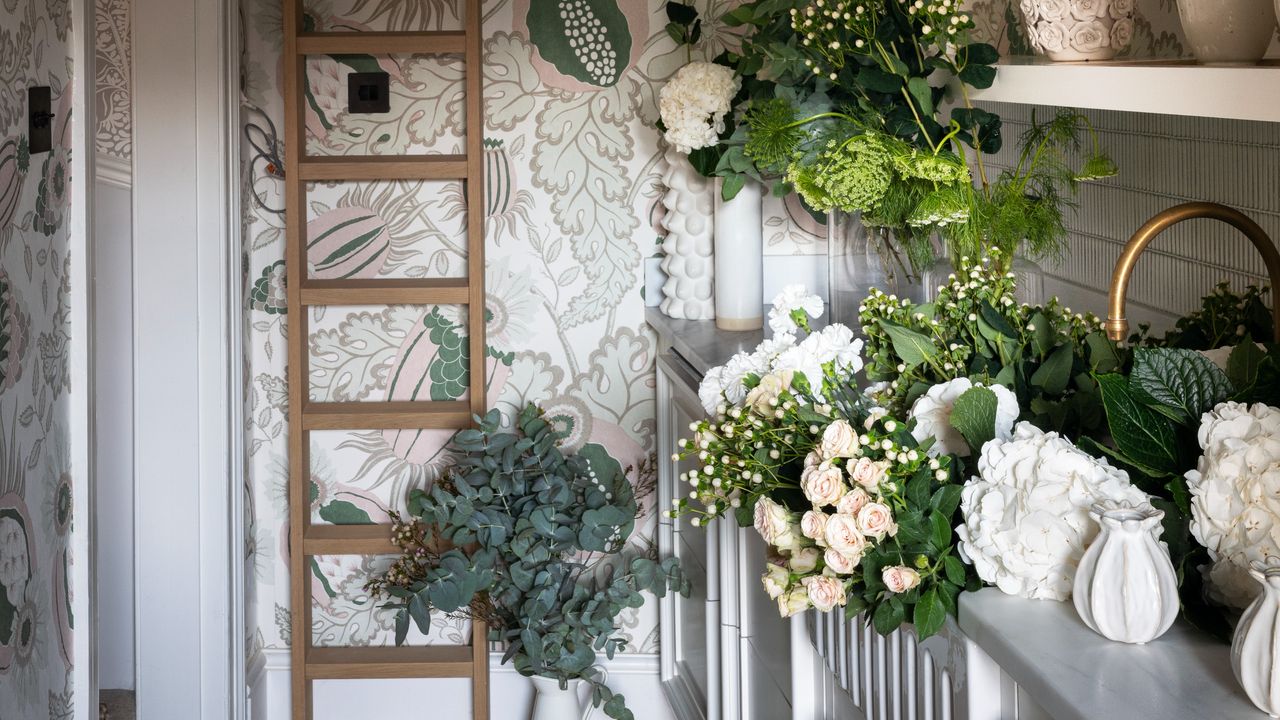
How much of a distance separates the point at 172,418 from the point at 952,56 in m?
1.95

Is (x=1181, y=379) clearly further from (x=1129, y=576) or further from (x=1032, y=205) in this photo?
(x=1032, y=205)

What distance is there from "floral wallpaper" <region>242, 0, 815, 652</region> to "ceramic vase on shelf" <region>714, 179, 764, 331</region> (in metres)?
0.30

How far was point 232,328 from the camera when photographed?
2.76 meters

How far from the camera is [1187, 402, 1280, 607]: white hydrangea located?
86 centimetres

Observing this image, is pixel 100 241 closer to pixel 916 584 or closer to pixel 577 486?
pixel 577 486

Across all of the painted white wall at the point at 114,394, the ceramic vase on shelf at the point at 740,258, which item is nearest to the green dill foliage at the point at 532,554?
the ceramic vase on shelf at the point at 740,258

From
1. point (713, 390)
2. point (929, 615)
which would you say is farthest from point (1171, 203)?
point (929, 615)

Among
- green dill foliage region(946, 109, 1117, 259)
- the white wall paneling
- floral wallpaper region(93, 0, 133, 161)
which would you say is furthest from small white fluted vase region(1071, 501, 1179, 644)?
floral wallpaper region(93, 0, 133, 161)

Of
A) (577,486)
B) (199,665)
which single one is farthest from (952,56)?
(199,665)

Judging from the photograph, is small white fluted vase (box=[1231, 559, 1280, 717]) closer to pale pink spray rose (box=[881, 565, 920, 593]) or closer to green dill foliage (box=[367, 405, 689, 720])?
pale pink spray rose (box=[881, 565, 920, 593])

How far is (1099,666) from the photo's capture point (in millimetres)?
880

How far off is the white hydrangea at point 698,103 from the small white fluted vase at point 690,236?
22 cm

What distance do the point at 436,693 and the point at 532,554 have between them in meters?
0.64

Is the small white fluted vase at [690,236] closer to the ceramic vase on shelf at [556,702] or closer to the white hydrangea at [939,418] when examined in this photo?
the ceramic vase on shelf at [556,702]
